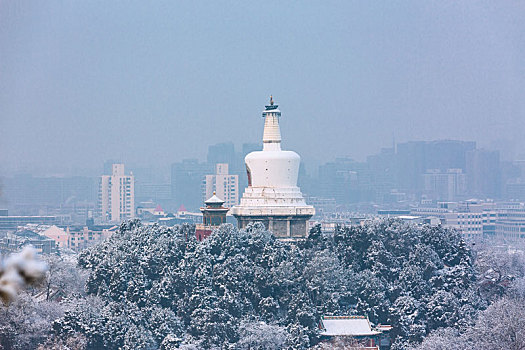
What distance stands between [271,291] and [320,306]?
1563mm

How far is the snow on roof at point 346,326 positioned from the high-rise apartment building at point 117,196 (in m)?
90.6

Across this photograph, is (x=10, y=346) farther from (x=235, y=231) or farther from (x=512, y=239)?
(x=512, y=239)

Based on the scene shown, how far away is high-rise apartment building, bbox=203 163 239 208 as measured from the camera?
114644 millimetres

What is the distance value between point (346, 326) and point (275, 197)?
883cm

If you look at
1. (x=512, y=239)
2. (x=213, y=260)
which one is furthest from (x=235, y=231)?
(x=512, y=239)

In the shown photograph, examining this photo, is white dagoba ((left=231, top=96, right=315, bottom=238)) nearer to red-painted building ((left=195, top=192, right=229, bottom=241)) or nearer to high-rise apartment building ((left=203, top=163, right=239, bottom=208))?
red-painted building ((left=195, top=192, right=229, bottom=241))

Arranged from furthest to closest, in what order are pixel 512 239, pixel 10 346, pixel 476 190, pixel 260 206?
pixel 476 190 < pixel 512 239 < pixel 260 206 < pixel 10 346

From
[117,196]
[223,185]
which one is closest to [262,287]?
[223,185]

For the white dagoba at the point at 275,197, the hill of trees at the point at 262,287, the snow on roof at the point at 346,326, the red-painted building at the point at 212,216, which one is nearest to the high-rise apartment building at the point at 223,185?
the white dagoba at the point at 275,197

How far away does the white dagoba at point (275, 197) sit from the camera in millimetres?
39219

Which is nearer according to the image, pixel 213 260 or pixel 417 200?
pixel 213 260

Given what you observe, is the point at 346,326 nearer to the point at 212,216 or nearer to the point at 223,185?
the point at 212,216

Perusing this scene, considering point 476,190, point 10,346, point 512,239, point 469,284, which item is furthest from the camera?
point 476,190

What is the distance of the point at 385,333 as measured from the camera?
32.7 metres
